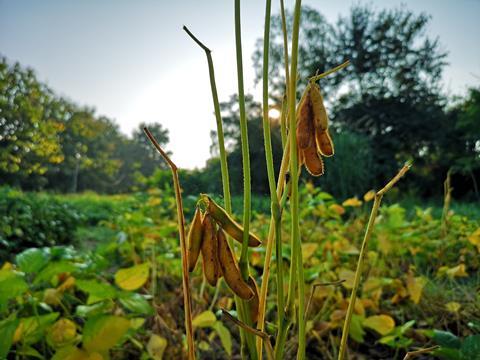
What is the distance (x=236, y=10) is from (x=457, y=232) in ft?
5.01

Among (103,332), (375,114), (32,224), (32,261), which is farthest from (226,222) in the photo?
(375,114)

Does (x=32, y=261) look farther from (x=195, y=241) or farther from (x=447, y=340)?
(x=447, y=340)

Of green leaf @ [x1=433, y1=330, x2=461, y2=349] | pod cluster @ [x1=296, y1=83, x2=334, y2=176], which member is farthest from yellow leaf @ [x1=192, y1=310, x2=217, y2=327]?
pod cluster @ [x1=296, y1=83, x2=334, y2=176]

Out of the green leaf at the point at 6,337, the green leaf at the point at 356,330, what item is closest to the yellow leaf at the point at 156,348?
the green leaf at the point at 6,337

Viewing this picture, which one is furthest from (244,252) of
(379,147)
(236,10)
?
(379,147)

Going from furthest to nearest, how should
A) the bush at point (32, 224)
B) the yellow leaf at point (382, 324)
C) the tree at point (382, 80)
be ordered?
the tree at point (382, 80) < the bush at point (32, 224) < the yellow leaf at point (382, 324)

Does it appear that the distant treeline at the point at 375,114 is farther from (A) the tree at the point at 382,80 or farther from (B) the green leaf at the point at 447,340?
(B) the green leaf at the point at 447,340

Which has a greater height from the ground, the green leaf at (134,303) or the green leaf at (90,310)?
the green leaf at (134,303)

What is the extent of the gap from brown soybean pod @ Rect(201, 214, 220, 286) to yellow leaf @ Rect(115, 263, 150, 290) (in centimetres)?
37

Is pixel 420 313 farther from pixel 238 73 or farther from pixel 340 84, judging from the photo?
pixel 340 84

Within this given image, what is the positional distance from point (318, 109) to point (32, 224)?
3.56m

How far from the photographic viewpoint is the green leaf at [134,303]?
58cm

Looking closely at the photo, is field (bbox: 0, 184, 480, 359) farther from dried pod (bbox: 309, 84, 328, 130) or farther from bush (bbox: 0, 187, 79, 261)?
bush (bbox: 0, 187, 79, 261)

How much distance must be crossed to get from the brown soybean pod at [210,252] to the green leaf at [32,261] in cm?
50
